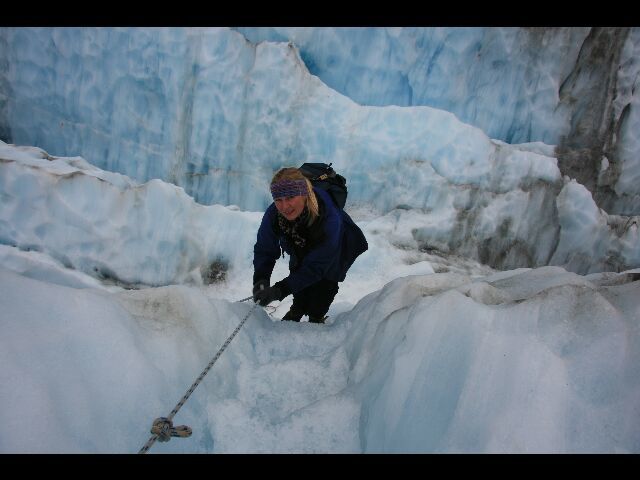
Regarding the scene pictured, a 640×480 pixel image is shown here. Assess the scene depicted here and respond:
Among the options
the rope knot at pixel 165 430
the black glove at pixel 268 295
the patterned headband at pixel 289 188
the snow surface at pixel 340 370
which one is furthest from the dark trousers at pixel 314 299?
the rope knot at pixel 165 430

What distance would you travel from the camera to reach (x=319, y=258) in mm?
2355

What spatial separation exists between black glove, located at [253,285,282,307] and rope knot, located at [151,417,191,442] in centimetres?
Result: 114

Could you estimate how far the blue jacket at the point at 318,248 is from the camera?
2.35 meters

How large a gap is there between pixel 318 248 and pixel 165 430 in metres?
1.30

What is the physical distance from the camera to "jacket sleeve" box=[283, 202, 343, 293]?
2.34 meters

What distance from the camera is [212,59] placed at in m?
5.73

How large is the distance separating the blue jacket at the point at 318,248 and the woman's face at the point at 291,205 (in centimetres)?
17

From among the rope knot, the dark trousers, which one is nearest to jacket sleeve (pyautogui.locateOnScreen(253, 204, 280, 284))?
the dark trousers

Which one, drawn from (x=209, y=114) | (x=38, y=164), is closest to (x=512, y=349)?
(x=38, y=164)

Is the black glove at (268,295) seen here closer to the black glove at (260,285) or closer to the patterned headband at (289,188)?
the black glove at (260,285)

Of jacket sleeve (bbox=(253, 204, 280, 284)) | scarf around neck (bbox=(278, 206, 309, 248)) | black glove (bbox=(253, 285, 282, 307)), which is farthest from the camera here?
jacket sleeve (bbox=(253, 204, 280, 284))

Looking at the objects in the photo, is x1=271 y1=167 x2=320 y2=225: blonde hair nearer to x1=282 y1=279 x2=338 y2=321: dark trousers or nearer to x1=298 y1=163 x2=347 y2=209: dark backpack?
x1=298 y1=163 x2=347 y2=209: dark backpack

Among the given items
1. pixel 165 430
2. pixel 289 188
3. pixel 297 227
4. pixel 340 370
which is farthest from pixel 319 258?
pixel 165 430
